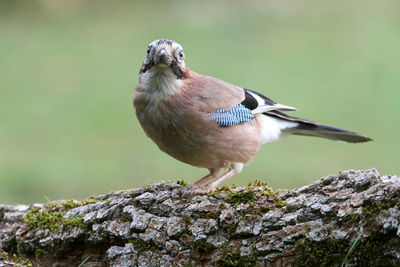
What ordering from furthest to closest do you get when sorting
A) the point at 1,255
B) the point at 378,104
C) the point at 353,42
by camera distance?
the point at 353,42, the point at 378,104, the point at 1,255

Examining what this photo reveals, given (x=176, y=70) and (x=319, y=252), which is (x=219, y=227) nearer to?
(x=319, y=252)

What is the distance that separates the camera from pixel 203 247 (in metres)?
4.43

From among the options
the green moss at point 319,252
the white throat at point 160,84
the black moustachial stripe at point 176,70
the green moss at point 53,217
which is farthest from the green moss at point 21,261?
the green moss at point 319,252

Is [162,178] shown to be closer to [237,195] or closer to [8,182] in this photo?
[8,182]

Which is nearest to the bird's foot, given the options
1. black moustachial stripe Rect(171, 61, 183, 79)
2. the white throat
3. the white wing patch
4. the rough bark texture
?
the rough bark texture

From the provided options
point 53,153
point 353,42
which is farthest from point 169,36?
point 53,153

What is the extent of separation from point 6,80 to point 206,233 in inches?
412

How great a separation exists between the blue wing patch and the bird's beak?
25.9 inches

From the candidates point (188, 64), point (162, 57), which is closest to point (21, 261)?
point (162, 57)

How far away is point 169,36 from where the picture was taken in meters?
15.4

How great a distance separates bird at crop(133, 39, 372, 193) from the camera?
5.56 meters

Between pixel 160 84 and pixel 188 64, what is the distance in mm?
8147

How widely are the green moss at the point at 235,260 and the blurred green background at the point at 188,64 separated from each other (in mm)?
5158

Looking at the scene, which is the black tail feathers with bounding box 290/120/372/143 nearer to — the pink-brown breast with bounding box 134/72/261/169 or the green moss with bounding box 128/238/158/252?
the pink-brown breast with bounding box 134/72/261/169
